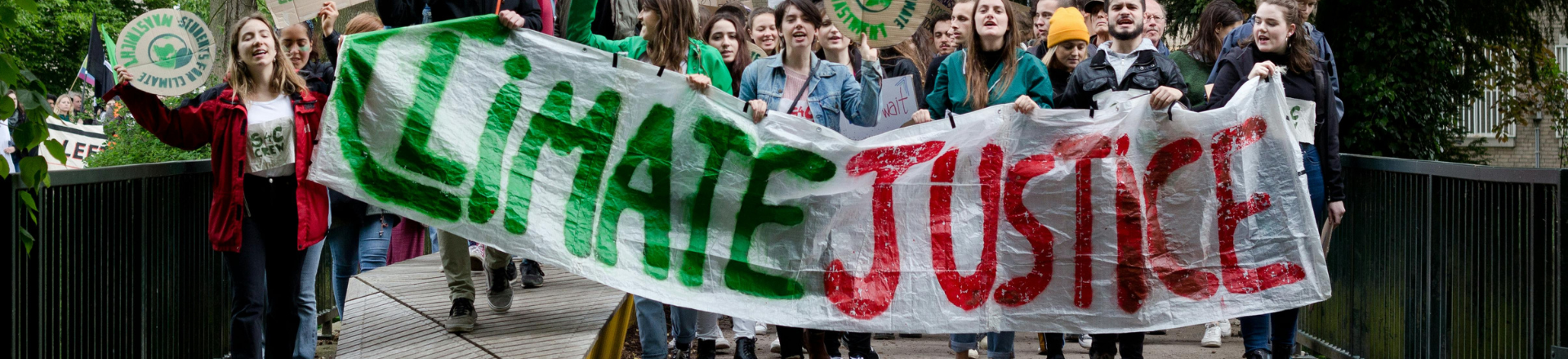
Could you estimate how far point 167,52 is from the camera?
591 centimetres

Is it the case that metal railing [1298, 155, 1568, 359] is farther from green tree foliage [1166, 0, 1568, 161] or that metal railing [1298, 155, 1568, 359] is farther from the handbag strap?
green tree foliage [1166, 0, 1568, 161]

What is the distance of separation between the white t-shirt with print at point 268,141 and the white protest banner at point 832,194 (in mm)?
326

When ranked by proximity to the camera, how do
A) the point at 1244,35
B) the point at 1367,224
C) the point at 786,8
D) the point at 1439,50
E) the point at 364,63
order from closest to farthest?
the point at 364,63 → the point at 786,8 → the point at 1367,224 → the point at 1244,35 → the point at 1439,50

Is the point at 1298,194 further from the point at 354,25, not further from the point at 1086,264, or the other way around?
the point at 354,25

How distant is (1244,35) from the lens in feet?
20.6


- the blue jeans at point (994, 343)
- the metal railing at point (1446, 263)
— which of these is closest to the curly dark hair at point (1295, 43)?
the metal railing at point (1446, 263)

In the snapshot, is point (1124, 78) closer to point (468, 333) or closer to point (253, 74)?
point (468, 333)

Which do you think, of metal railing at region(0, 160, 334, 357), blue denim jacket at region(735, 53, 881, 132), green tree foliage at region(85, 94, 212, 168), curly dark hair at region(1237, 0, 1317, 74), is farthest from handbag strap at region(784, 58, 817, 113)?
green tree foliage at region(85, 94, 212, 168)

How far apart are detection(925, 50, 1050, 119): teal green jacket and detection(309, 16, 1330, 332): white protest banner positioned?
0.33 metres

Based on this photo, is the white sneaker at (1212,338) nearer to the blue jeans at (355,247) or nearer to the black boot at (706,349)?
the black boot at (706,349)

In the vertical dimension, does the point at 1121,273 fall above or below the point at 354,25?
below

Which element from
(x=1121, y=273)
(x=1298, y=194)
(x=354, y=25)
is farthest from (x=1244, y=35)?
(x=354, y=25)

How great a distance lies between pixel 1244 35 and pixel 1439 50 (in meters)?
4.72

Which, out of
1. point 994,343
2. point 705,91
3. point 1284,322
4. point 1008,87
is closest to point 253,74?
point 705,91
